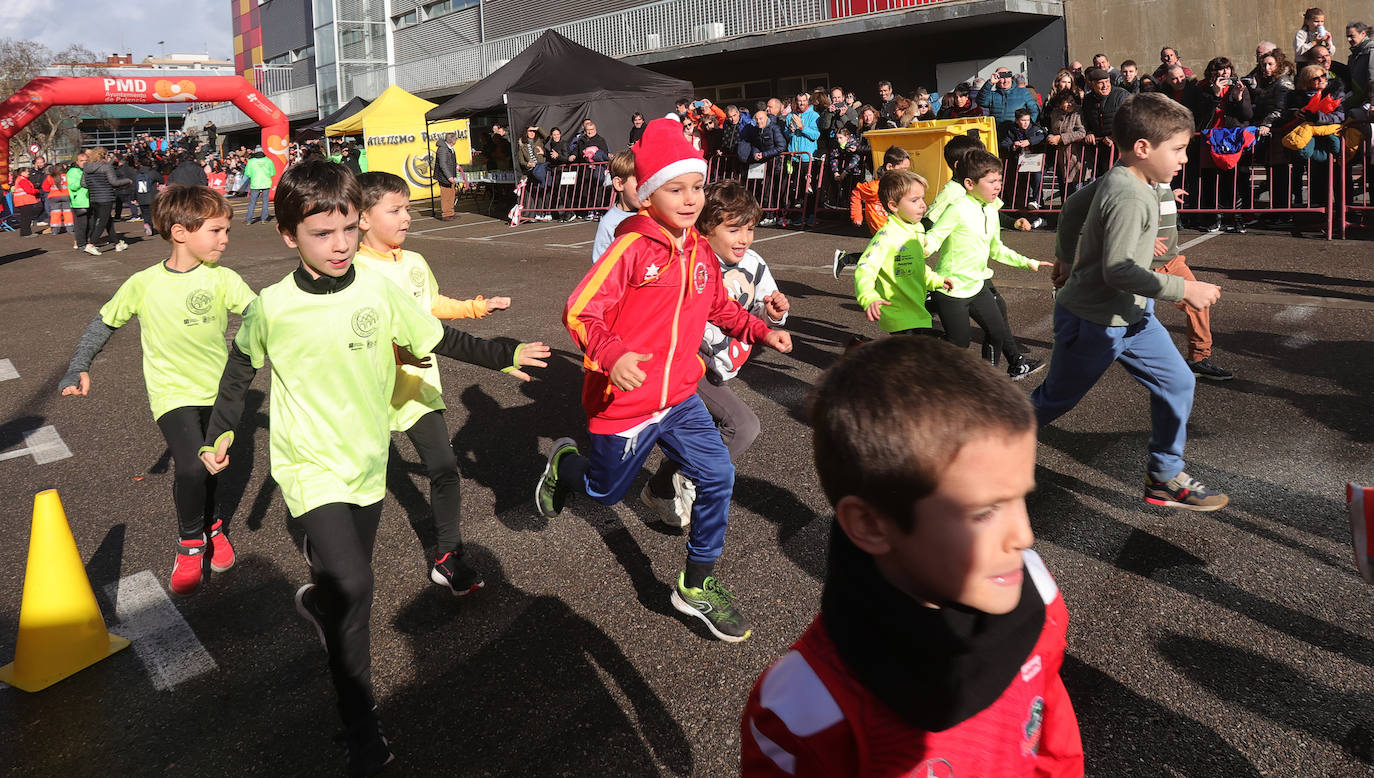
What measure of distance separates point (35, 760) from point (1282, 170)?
1345 centimetres

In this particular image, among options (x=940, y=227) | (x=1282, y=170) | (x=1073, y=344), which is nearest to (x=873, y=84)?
(x=1282, y=170)

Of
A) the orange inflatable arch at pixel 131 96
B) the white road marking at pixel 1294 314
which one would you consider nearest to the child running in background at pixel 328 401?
the white road marking at pixel 1294 314

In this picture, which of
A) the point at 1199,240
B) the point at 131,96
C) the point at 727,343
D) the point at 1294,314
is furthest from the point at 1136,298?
the point at 131,96

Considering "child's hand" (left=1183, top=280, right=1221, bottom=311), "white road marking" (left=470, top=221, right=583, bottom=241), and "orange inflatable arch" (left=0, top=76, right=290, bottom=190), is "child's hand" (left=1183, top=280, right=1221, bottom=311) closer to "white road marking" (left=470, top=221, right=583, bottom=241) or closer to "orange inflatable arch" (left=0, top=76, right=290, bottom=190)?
"white road marking" (left=470, top=221, right=583, bottom=241)

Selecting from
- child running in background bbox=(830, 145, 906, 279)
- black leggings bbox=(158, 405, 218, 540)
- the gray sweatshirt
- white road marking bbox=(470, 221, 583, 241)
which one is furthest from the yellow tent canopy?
the gray sweatshirt

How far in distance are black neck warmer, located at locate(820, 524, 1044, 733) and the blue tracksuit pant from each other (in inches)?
89.5

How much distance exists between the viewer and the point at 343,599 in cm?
306

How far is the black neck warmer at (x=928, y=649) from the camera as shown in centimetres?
140

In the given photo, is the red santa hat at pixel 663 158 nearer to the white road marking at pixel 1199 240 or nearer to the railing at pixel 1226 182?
the white road marking at pixel 1199 240

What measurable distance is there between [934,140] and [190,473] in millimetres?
11286

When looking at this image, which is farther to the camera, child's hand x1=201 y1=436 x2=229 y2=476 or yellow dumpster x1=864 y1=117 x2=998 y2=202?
yellow dumpster x1=864 y1=117 x2=998 y2=202

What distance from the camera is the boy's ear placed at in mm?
1451

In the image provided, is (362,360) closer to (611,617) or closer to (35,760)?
(611,617)

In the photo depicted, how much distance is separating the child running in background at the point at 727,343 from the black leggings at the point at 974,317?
1706 mm
